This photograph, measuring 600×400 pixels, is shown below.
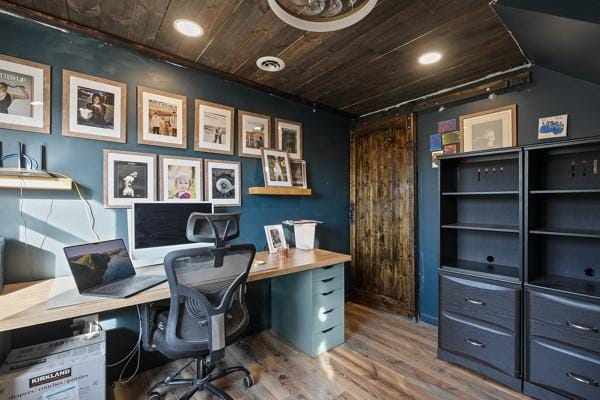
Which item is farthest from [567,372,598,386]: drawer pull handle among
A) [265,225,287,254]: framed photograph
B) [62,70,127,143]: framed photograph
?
[62,70,127,143]: framed photograph

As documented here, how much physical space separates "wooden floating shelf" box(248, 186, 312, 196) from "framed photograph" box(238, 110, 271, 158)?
13.4 inches

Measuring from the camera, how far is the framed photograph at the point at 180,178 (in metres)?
2.17

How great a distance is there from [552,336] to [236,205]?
242 cm

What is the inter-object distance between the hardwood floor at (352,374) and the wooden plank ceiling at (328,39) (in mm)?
2365

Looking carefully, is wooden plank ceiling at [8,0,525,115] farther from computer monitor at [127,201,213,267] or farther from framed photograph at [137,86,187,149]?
computer monitor at [127,201,213,267]

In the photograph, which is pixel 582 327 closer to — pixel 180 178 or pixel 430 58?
pixel 430 58

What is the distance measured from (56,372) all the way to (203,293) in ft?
2.62

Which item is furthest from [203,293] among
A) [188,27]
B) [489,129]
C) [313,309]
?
[489,129]

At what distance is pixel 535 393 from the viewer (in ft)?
5.81

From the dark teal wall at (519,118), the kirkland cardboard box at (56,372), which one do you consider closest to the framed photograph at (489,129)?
the dark teal wall at (519,118)

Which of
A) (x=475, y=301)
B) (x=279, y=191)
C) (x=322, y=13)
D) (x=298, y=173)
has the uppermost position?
(x=322, y=13)

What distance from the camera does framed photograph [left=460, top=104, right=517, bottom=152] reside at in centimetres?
236

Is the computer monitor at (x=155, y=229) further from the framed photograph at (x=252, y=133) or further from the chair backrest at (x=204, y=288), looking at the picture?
the framed photograph at (x=252, y=133)

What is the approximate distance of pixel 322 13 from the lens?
136cm
